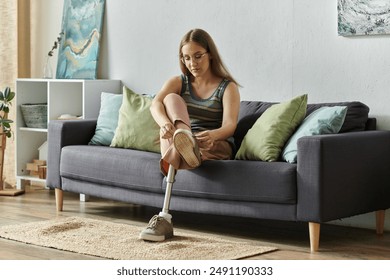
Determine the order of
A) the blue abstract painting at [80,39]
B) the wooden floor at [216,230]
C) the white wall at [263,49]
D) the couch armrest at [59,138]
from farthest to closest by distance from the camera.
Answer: the blue abstract painting at [80,39]
the couch armrest at [59,138]
the white wall at [263,49]
the wooden floor at [216,230]

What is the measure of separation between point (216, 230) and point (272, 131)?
696 millimetres

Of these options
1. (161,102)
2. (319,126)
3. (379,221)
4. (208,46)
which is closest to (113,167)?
(161,102)

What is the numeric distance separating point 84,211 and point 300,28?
178 centimetres

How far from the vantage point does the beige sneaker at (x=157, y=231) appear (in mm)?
4348

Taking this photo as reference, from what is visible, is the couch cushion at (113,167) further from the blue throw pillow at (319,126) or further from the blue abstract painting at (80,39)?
the blue abstract painting at (80,39)

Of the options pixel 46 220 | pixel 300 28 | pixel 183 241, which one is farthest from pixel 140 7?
pixel 183 241

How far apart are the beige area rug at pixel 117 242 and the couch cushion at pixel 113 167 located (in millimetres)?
254

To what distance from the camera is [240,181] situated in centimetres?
442

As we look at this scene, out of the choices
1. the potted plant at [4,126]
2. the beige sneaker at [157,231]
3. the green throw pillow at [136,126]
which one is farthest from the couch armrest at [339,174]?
the potted plant at [4,126]

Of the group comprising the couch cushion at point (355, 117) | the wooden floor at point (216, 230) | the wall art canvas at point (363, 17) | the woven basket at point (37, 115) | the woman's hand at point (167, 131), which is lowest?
the wooden floor at point (216, 230)

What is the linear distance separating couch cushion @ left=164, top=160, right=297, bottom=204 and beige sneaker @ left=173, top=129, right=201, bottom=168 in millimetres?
156

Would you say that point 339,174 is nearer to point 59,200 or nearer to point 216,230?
point 216,230

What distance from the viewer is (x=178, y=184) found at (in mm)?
4652

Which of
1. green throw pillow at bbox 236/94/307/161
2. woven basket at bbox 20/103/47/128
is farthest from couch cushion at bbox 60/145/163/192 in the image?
woven basket at bbox 20/103/47/128
